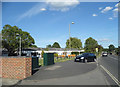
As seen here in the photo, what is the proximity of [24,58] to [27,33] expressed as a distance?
32.7 m

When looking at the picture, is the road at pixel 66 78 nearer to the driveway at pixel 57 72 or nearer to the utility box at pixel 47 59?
the driveway at pixel 57 72

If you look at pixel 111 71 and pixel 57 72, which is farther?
pixel 111 71

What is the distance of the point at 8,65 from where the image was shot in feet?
29.7

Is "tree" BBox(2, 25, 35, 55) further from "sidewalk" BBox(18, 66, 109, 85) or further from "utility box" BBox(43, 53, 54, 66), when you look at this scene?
"sidewalk" BBox(18, 66, 109, 85)

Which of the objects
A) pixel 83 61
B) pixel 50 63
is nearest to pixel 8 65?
pixel 50 63

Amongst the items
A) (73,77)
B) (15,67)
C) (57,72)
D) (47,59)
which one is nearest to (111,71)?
(73,77)

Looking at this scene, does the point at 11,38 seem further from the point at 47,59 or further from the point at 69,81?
the point at 69,81

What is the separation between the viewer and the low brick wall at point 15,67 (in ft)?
28.8

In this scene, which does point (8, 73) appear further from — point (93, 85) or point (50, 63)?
point (50, 63)

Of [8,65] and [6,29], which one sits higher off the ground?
[6,29]

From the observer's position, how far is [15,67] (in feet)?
29.1

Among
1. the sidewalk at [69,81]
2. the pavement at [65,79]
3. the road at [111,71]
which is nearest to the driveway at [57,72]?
the pavement at [65,79]

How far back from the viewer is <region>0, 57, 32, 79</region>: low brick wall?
8.77 meters

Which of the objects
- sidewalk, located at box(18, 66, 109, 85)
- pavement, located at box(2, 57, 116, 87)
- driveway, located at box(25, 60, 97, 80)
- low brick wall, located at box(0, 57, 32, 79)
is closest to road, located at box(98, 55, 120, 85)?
pavement, located at box(2, 57, 116, 87)
